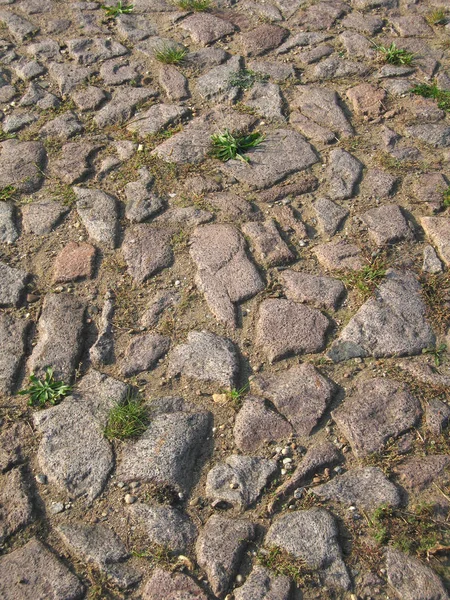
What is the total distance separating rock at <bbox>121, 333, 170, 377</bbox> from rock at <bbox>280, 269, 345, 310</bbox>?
Result: 648 millimetres

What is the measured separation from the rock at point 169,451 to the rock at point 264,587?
42 centimetres

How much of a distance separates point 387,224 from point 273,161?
0.79 metres

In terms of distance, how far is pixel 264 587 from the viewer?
2.26 meters

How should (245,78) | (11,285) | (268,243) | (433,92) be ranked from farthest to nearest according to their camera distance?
(245,78) → (433,92) → (268,243) → (11,285)

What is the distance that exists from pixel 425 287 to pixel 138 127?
2.03 meters

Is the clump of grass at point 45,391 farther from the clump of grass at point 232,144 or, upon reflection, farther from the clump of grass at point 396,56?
the clump of grass at point 396,56

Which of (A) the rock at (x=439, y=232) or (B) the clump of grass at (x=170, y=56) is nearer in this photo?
(A) the rock at (x=439, y=232)

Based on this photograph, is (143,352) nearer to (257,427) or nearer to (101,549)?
(257,427)

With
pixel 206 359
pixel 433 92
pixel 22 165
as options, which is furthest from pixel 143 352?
pixel 433 92

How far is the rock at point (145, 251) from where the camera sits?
3352 mm

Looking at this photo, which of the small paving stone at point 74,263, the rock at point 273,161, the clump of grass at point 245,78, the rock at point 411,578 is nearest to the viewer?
the rock at point 411,578

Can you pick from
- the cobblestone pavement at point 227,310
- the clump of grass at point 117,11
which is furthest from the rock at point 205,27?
the clump of grass at point 117,11

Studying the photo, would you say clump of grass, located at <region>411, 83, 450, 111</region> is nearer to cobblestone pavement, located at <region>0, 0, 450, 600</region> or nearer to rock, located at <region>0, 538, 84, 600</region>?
cobblestone pavement, located at <region>0, 0, 450, 600</region>

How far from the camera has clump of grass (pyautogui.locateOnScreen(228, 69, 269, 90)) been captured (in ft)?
14.6
